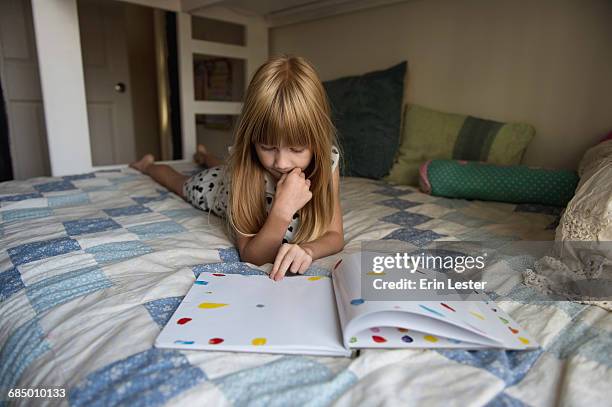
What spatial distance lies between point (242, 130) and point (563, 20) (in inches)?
40.2

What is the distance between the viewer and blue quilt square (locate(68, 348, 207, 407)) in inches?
13.3

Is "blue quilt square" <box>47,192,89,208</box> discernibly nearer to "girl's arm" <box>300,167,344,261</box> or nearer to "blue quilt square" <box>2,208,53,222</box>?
"blue quilt square" <box>2,208,53,222</box>

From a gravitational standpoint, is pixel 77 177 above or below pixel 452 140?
below

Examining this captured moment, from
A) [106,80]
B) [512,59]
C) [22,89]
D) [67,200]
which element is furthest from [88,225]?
[106,80]

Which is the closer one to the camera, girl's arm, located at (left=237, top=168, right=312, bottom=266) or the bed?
the bed

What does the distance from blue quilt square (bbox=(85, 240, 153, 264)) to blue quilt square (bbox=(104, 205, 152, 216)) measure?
23 cm

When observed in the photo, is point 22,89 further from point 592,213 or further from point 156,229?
point 592,213

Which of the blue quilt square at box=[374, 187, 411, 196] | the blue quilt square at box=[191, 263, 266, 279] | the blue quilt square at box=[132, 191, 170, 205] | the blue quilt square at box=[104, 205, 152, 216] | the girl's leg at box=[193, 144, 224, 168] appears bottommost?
the blue quilt square at box=[191, 263, 266, 279]

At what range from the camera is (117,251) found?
687 mm

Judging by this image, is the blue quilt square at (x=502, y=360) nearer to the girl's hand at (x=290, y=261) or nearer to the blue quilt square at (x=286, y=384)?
the blue quilt square at (x=286, y=384)

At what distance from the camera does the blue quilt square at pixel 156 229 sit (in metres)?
0.79

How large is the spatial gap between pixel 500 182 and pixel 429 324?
2.52 feet

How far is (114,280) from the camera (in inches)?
22.5

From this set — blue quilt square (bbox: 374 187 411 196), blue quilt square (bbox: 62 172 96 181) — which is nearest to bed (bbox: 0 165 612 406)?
blue quilt square (bbox: 374 187 411 196)
